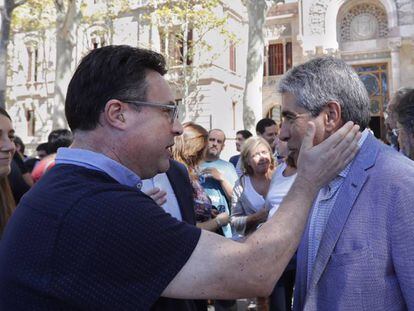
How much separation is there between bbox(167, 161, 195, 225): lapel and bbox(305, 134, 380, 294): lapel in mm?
950

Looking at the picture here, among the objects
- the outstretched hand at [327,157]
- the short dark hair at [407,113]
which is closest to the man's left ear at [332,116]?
the outstretched hand at [327,157]

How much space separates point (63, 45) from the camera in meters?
15.9

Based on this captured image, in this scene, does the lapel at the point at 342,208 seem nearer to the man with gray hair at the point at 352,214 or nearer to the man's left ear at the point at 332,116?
the man with gray hair at the point at 352,214

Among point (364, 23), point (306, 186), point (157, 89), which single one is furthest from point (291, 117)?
point (364, 23)

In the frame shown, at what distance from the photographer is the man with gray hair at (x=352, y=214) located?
165cm

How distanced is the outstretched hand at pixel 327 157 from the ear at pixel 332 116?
266 mm

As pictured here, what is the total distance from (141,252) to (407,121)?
2006 mm

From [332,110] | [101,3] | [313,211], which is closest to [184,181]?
[313,211]

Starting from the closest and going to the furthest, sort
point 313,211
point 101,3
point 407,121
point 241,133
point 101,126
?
point 101,126 < point 313,211 < point 407,121 < point 241,133 < point 101,3

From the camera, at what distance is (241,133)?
8195mm

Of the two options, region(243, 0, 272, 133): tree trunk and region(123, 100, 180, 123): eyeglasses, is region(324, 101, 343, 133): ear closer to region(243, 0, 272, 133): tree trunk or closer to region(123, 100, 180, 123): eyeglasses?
region(123, 100, 180, 123): eyeglasses

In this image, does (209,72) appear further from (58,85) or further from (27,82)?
(27,82)

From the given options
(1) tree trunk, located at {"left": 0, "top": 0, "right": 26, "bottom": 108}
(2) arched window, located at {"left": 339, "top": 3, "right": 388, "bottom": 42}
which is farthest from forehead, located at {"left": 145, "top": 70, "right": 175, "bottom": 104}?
(2) arched window, located at {"left": 339, "top": 3, "right": 388, "bottom": 42}

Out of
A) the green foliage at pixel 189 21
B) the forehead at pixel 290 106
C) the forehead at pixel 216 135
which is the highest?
the green foliage at pixel 189 21
